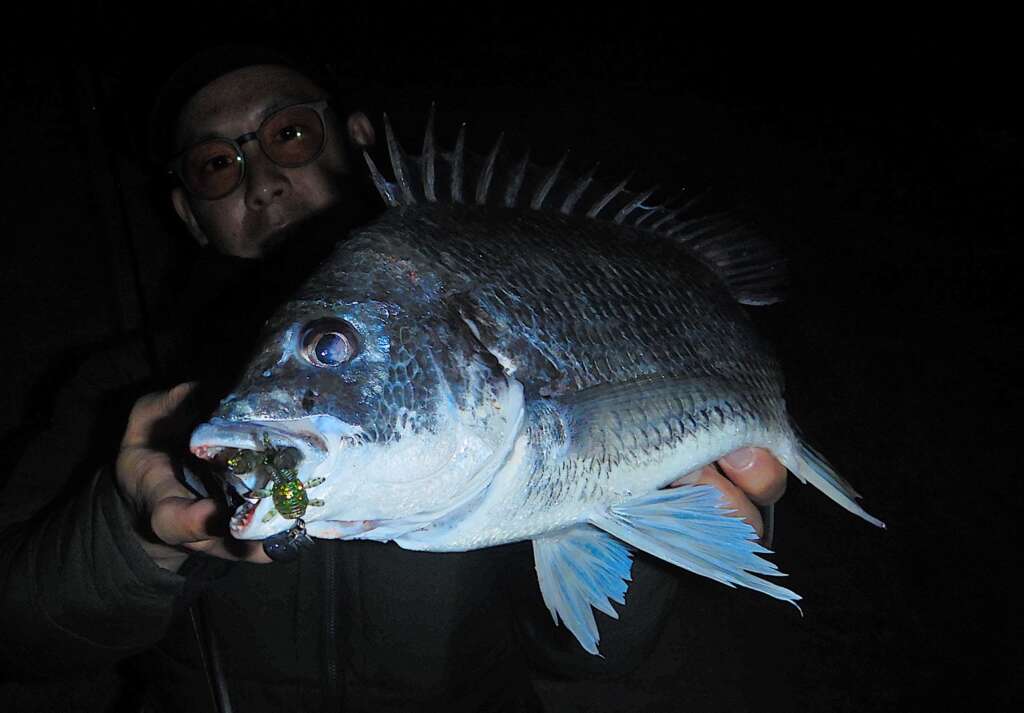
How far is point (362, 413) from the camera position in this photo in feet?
2.10

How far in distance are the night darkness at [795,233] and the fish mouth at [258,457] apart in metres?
1.31

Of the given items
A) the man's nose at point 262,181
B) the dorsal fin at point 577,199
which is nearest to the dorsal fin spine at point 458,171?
the dorsal fin at point 577,199

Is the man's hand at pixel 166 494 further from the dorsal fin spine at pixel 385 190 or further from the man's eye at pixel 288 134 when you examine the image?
the man's eye at pixel 288 134

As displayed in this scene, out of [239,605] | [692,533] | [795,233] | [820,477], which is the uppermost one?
[795,233]

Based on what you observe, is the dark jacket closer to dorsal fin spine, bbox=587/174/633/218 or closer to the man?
the man

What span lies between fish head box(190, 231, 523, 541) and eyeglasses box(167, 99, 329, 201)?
3.56 ft

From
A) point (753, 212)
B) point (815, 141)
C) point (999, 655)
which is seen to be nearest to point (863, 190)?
point (815, 141)

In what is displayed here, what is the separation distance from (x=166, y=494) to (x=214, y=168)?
1.11 m

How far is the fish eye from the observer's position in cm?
66

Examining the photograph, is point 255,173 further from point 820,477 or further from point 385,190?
point 820,477

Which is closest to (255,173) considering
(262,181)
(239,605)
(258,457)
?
(262,181)

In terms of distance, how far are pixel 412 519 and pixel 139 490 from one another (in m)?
0.54

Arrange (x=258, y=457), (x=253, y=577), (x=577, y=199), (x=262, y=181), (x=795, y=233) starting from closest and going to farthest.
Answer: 1. (x=258, y=457)
2. (x=577, y=199)
3. (x=253, y=577)
4. (x=262, y=181)
5. (x=795, y=233)

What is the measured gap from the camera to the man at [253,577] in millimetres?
1051
